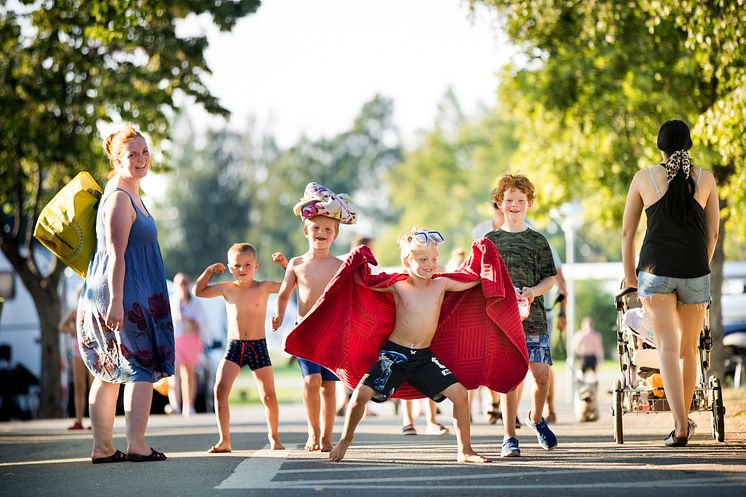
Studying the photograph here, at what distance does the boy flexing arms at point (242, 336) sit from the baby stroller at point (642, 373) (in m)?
2.73

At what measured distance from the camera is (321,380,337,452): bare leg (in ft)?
33.4

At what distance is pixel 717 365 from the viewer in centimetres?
2141

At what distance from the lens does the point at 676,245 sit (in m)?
9.70

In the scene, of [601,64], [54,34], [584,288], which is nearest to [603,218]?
[601,64]

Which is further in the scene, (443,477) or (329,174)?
(329,174)

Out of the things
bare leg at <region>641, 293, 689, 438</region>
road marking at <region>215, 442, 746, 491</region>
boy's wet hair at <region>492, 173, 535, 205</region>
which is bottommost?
road marking at <region>215, 442, 746, 491</region>

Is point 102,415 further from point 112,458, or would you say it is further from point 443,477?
point 443,477

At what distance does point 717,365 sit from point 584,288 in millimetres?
46570

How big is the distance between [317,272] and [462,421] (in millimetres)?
1977

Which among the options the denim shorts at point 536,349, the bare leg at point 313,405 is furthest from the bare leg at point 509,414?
the bare leg at point 313,405

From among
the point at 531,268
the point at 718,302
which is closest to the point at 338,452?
the point at 531,268

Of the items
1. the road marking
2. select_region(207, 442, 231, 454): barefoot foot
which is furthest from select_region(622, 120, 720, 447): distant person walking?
select_region(207, 442, 231, 454): barefoot foot

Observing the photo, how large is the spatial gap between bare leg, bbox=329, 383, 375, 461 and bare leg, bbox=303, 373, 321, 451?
124 centimetres

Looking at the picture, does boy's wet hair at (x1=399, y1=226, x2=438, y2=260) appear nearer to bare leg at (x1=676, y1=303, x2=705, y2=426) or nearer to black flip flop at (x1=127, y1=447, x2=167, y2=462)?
bare leg at (x1=676, y1=303, x2=705, y2=426)
